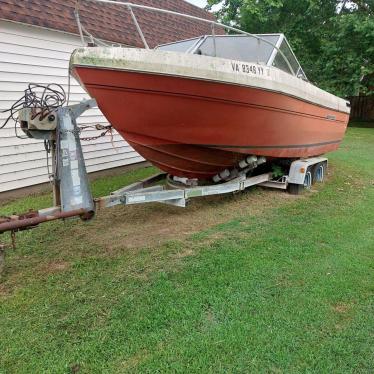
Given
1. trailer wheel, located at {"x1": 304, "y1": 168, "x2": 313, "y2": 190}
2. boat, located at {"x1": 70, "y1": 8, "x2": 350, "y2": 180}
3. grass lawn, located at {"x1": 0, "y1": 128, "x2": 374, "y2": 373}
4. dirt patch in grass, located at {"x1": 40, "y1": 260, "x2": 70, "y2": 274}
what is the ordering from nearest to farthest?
grass lawn, located at {"x1": 0, "y1": 128, "x2": 374, "y2": 373} → dirt patch in grass, located at {"x1": 40, "y1": 260, "x2": 70, "y2": 274} → boat, located at {"x1": 70, "y1": 8, "x2": 350, "y2": 180} → trailer wheel, located at {"x1": 304, "y1": 168, "x2": 313, "y2": 190}

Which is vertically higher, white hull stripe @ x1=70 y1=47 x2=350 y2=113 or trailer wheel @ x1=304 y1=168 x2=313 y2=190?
white hull stripe @ x1=70 y1=47 x2=350 y2=113

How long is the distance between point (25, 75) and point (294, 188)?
459cm

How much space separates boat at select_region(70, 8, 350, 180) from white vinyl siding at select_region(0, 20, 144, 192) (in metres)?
2.15

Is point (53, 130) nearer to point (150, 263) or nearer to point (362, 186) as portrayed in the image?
point (150, 263)

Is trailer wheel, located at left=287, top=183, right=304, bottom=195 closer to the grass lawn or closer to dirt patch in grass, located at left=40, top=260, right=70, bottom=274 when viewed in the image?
the grass lawn

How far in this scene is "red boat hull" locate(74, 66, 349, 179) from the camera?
3.63 m

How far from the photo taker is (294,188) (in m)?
5.80

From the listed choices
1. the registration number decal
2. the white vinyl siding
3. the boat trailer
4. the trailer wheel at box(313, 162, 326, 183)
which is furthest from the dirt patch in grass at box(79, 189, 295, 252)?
the registration number decal

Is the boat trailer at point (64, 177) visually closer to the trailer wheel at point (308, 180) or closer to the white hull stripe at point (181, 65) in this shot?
the white hull stripe at point (181, 65)

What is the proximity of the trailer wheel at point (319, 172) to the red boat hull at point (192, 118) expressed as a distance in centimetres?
138

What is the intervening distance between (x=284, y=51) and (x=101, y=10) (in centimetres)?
411

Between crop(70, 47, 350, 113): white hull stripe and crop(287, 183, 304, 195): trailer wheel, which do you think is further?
crop(287, 183, 304, 195): trailer wheel

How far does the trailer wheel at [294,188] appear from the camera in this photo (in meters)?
5.78

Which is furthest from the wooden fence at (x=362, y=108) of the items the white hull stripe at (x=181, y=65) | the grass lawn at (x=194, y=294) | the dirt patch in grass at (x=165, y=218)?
the white hull stripe at (x=181, y=65)
